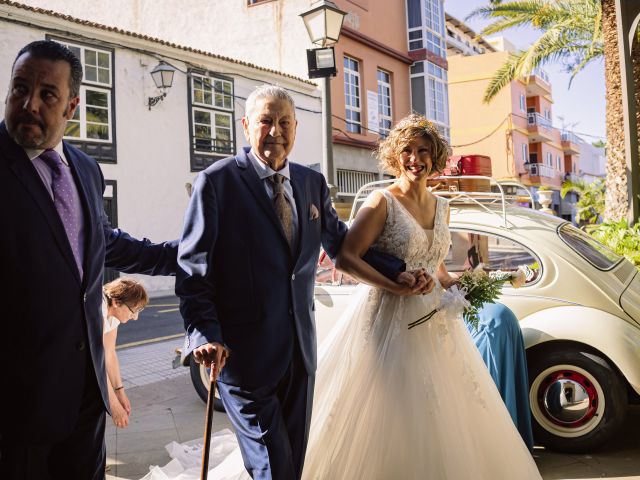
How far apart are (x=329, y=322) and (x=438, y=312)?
59.7 inches

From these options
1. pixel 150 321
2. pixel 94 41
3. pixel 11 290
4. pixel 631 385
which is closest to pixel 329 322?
pixel 631 385

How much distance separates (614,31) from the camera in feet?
32.6

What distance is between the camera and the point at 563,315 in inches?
170

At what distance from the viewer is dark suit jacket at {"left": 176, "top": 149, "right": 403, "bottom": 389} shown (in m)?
2.56

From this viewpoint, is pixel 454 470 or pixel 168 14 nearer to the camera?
pixel 454 470

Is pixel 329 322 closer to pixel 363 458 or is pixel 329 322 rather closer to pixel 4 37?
pixel 363 458

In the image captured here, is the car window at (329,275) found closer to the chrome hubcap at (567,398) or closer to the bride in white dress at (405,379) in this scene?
the bride in white dress at (405,379)

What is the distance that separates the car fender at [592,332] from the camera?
4102 millimetres

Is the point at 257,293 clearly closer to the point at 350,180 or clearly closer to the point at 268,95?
the point at 268,95

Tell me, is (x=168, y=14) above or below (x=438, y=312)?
above

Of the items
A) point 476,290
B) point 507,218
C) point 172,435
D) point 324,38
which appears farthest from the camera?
point 324,38

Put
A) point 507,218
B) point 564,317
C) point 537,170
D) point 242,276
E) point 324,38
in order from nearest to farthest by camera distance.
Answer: point 242,276, point 564,317, point 507,218, point 324,38, point 537,170

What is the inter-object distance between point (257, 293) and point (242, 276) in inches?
3.8

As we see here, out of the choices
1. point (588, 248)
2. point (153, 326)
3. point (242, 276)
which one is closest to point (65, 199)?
point (242, 276)
